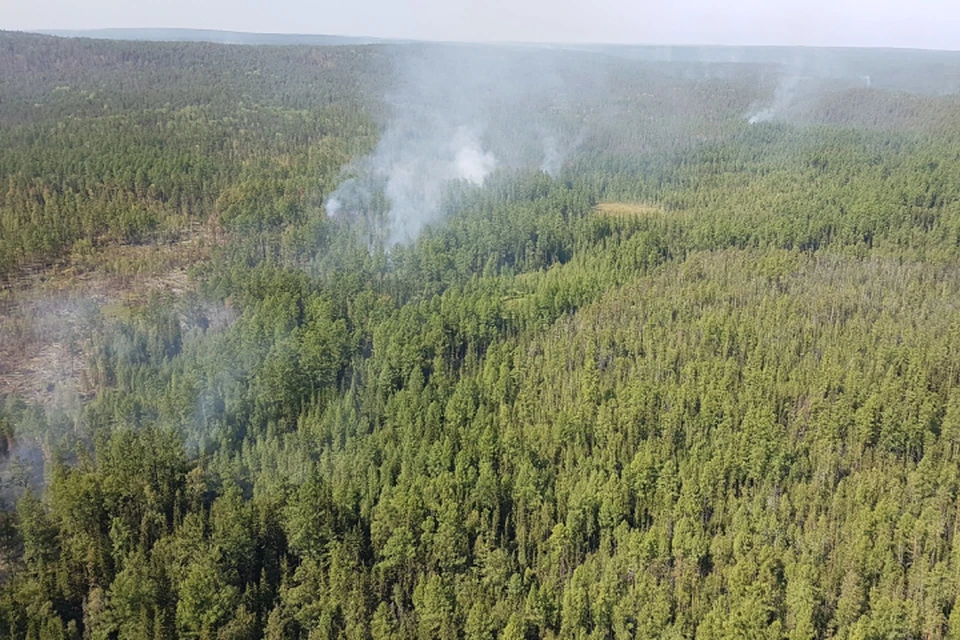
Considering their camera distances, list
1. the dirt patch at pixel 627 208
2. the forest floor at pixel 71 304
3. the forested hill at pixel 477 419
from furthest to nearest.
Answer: the dirt patch at pixel 627 208 < the forest floor at pixel 71 304 < the forested hill at pixel 477 419

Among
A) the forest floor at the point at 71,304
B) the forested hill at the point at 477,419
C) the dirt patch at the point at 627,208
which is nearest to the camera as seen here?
the forested hill at the point at 477,419

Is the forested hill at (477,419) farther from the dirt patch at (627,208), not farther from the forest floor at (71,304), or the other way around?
the dirt patch at (627,208)

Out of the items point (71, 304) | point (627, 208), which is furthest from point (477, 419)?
point (627, 208)

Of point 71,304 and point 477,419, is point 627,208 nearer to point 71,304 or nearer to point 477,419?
point 477,419

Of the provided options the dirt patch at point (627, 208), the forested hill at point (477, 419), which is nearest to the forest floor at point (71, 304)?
the forested hill at point (477, 419)

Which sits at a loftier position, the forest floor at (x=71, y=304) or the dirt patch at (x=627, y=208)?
the dirt patch at (x=627, y=208)

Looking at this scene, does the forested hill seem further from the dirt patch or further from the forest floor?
the dirt patch

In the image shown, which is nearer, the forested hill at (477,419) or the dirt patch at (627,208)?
the forested hill at (477,419)
